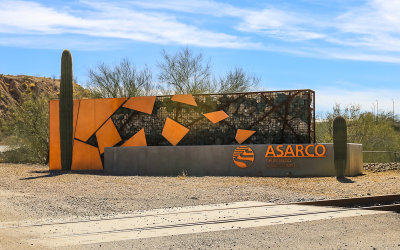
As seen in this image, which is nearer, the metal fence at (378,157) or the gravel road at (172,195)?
the gravel road at (172,195)

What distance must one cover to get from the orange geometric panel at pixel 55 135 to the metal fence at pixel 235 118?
8.61 ft

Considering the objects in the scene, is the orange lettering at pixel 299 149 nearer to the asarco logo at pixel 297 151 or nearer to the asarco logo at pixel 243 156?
the asarco logo at pixel 297 151

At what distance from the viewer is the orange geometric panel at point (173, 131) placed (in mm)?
20203

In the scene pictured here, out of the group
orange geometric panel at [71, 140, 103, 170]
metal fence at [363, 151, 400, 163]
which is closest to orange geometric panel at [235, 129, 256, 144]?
orange geometric panel at [71, 140, 103, 170]

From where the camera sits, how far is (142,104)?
20828mm

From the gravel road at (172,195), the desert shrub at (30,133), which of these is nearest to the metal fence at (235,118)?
the gravel road at (172,195)

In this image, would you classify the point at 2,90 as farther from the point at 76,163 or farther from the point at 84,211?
the point at 84,211

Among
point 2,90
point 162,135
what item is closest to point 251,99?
point 162,135

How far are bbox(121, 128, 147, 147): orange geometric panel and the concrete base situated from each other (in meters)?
1.15

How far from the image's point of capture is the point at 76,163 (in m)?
21.7

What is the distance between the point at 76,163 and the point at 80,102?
2671 millimetres

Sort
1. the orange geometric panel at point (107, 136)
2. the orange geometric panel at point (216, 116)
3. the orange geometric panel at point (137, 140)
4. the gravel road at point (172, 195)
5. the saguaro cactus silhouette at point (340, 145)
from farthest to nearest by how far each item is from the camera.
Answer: the orange geometric panel at point (107, 136)
the orange geometric panel at point (137, 140)
the orange geometric panel at point (216, 116)
the saguaro cactus silhouette at point (340, 145)
the gravel road at point (172, 195)

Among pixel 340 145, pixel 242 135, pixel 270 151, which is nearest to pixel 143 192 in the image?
pixel 270 151

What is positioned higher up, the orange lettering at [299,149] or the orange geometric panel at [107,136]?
the orange geometric panel at [107,136]
